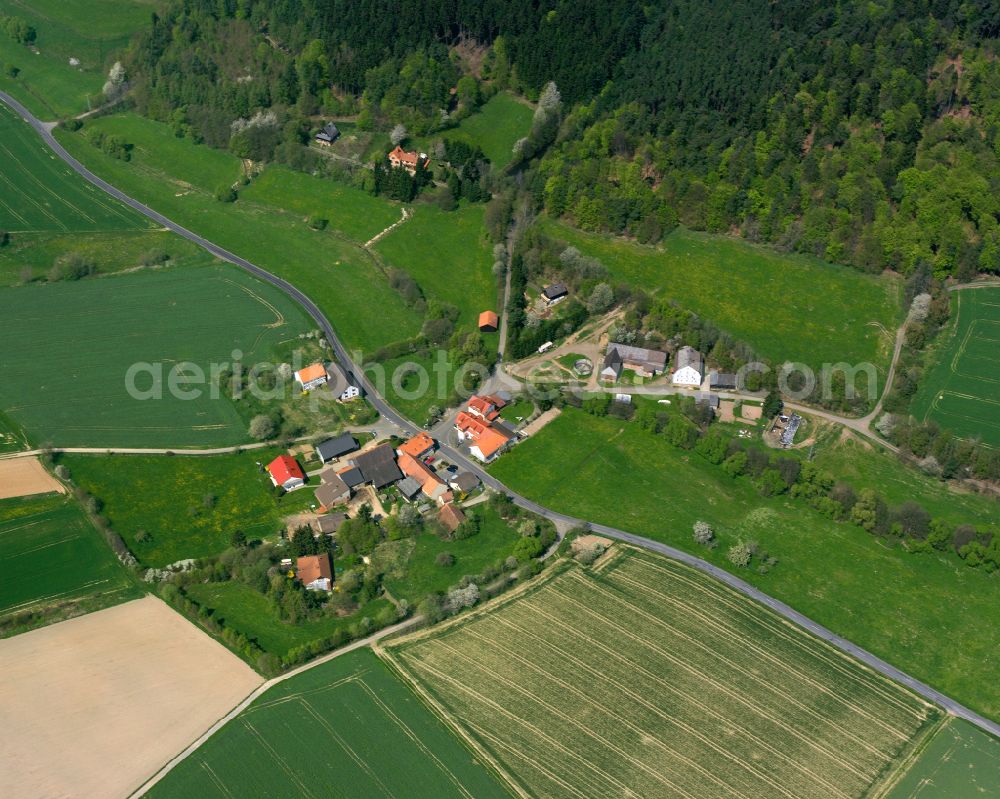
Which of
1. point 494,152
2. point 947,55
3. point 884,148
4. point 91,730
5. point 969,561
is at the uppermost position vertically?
point 947,55

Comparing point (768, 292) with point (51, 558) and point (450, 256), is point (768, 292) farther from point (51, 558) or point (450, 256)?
point (51, 558)

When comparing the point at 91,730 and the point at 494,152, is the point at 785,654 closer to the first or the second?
the point at 91,730

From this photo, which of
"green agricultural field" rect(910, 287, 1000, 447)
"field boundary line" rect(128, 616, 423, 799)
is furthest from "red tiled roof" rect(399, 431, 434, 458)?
"green agricultural field" rect(910, 287, 1000, 447)

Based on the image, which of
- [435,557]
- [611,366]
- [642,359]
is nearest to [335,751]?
[435,557]

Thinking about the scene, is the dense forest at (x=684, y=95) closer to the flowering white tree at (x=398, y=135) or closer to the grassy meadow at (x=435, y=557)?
the flowering white tree at (x=398, y=135)

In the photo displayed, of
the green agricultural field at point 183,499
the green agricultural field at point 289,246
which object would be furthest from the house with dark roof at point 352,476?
the green agricultural field at point 289,246

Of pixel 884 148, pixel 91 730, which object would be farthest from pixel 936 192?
pixel 91 730

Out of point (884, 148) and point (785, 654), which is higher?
point (884, 148)
